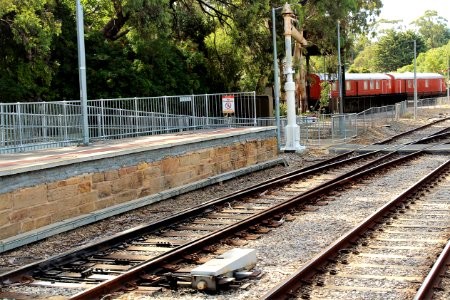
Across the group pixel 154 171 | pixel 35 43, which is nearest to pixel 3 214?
pixel 154 171

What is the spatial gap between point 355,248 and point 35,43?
59.4ft

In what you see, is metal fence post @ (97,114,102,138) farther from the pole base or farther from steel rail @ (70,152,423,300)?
the pole base

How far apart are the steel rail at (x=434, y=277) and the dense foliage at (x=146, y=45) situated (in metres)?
17.6

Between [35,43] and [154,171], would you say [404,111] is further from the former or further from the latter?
[154,171]

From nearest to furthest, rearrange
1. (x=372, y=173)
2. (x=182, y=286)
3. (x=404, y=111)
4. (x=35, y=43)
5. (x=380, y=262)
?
(x=182, y=286) < (x=380, y=262) < (x=372, y=173) < (x=35, y=43) < (x=404, y=111)

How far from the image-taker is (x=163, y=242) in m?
10.3

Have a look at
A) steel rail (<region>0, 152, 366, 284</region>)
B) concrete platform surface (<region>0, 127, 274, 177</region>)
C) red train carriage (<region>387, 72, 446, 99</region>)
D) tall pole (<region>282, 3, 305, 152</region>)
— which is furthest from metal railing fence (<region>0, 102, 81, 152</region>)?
red train carriage (<region>387, 72, 446, 99</region>)

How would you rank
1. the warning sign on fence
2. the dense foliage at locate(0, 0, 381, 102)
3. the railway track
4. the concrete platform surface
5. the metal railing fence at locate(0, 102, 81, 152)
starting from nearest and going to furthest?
1. the railway track
2. the concrete platform surface
3. the metal railing fence at locate(0, 102, 81, 152)
4. the warning sign on fence
5. the dense foliage at locate(0, 0, 381, 102)

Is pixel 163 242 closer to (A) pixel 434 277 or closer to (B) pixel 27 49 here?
(A) pixel 434 277

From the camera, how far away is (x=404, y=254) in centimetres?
922

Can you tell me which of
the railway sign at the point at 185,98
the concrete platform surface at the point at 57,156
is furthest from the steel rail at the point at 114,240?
the railway sign at the point at 185,98

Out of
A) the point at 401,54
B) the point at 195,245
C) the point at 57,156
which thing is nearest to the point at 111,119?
the point at 57,156

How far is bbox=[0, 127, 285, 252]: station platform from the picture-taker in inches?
429

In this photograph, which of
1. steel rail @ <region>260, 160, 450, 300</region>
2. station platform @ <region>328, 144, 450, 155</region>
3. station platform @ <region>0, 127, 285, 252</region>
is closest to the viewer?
steel rail @ <region>260, 160, 450, 300</region>
